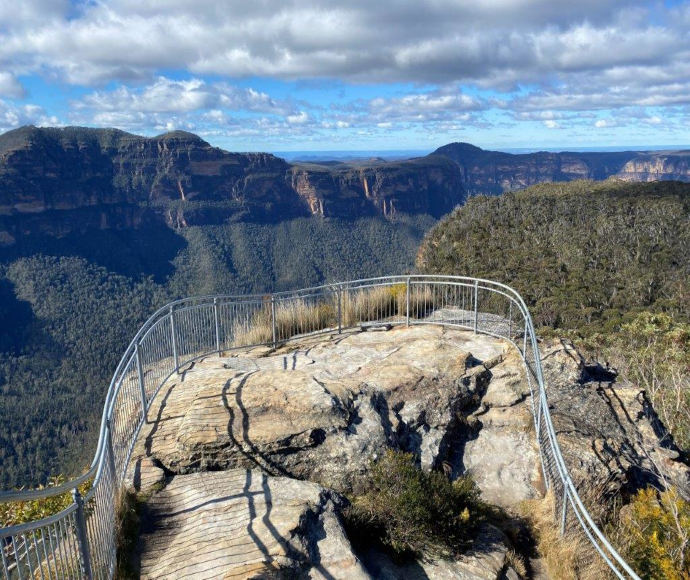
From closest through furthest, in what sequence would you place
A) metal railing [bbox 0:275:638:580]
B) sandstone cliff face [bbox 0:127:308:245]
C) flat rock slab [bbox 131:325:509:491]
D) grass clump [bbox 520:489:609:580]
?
1. metal railing [bbox 0:275:638:580]
2. grass clump [bbox 520:489:609:580]
3. flat rock slab [bbox 131:325:509:491]
4. sandstone cliff face [bbox 0:127:308:245]

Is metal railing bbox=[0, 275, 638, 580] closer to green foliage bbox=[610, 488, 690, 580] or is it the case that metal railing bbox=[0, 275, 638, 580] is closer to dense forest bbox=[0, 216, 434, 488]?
green foliage bbox=[610, 488, 690, 580]

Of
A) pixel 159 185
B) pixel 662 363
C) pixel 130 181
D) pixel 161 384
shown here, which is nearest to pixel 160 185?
pixel 159 185

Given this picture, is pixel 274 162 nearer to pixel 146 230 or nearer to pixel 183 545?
pixel 146 230

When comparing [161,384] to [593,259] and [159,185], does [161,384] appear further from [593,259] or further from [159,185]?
[159,185]

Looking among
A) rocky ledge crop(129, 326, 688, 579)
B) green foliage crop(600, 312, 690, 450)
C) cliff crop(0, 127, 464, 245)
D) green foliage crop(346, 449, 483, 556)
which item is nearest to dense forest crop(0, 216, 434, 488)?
cliff crop(0, 127, 464, 245)

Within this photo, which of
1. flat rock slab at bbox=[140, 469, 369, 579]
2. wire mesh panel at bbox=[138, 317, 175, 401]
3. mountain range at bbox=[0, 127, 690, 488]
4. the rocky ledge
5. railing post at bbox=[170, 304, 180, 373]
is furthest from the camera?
mountain range at bbox=[0, 127, 690, 488]

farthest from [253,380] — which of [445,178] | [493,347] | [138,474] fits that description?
[445,178]

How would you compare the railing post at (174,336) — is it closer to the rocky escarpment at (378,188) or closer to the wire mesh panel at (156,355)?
the wire mesh panel at (156,355)
